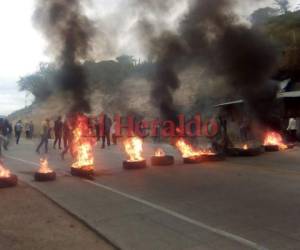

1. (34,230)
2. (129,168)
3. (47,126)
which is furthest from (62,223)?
(47,126)

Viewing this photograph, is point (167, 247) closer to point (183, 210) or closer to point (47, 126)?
point (183, 210)

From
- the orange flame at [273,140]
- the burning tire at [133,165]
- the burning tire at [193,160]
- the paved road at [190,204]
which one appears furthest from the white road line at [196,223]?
the orange flame at [273,140]

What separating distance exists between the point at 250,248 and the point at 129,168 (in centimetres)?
707

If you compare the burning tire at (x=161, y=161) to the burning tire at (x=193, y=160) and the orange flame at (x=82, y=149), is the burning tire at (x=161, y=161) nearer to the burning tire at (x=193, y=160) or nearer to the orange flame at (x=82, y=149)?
the burning tire at (x=193, y=160)

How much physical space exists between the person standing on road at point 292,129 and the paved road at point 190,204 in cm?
783

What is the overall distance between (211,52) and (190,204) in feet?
35.4

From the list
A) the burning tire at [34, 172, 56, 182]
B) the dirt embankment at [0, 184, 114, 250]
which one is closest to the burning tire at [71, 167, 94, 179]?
the burning tire at [34, 172, 56, 182]

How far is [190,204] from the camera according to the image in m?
A: 6.72

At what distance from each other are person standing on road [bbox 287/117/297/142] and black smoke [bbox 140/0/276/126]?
2.24 meters

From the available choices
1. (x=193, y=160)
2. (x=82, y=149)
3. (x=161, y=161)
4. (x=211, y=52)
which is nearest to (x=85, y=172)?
(x=82, y=149)

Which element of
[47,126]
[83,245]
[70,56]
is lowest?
[83,245]

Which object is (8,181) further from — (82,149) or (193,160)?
(193,160)

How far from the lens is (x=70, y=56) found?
456 inches

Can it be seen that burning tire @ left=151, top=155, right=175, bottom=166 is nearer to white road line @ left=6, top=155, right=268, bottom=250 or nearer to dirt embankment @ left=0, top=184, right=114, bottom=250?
white road line @ left=6, top=155, right=268, bottom=250
